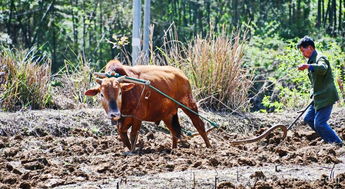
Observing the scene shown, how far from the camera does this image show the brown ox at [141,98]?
8.98 metres

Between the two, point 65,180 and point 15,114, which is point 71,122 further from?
point 65,180

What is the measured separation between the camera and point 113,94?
29.3ft

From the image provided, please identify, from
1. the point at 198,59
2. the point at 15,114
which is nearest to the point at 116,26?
the point at 198,59

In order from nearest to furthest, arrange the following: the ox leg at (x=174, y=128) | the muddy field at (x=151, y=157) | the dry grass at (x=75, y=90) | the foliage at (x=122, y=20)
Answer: the muddy field at (x=151, y=157)
the ox leg at (x=174, y=128)
the dry grass at (x=75, y=90)
the foliage at (x=122, y=20)

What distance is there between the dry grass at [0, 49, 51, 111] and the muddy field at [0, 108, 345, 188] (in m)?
0.61

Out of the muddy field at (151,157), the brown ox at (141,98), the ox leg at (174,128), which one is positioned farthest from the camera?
the ox leg at (174,128)

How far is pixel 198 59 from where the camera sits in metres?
13.4

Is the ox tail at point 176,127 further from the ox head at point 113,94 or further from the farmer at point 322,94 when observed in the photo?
the farmer at point 322,94

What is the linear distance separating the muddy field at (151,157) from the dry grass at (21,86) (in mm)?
606

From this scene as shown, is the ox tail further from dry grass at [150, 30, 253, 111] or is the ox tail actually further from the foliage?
the foliage

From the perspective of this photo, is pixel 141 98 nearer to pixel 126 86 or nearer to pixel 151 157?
pixel 126 86

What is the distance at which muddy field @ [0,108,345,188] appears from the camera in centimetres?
691

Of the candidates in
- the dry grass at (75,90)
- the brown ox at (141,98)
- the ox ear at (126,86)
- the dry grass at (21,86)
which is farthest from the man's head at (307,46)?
the dry grass at (21,86)

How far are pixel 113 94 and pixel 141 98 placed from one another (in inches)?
23.7
